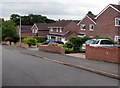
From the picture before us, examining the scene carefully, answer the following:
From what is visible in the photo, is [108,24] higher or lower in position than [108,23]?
lower

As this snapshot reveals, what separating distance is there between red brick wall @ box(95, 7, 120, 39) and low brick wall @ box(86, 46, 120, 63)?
45.9ft

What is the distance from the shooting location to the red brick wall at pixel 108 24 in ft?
95.8

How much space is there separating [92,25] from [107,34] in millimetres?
5665

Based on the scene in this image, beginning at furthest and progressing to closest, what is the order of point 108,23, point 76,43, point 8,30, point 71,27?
point 8,30 → point 71,27 → point 108,23 → point 76,43

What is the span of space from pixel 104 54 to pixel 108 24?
17040mm

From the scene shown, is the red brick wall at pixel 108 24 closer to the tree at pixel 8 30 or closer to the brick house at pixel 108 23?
the brick house at pixel 108 23

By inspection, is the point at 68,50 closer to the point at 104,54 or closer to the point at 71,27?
the point at 104,54

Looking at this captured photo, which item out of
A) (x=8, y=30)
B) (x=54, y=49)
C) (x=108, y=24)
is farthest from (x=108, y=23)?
(x=8, y=30)

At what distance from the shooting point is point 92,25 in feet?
118

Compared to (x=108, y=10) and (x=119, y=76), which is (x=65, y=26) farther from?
(x=119, y=76)

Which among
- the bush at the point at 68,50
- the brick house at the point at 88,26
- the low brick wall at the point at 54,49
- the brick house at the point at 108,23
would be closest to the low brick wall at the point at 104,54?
the bush at the point at 68,50

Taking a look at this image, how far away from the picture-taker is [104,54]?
14.4 metres

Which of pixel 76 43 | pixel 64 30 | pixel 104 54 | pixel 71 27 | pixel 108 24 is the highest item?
pixel 71 27

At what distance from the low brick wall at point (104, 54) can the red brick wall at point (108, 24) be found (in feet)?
45.9
